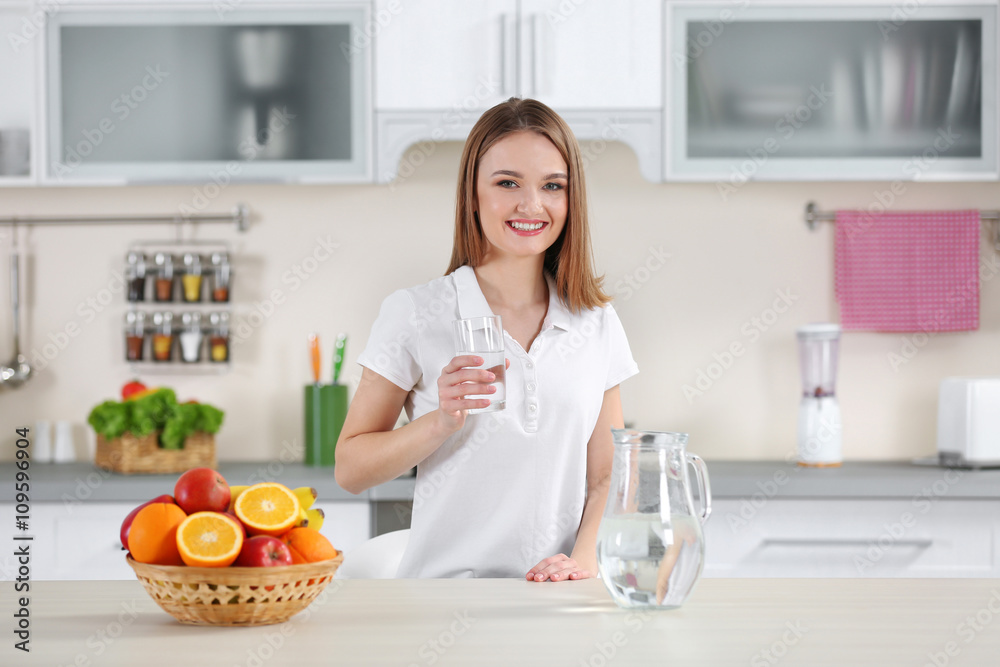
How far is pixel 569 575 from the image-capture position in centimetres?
112

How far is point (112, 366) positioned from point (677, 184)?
171cm

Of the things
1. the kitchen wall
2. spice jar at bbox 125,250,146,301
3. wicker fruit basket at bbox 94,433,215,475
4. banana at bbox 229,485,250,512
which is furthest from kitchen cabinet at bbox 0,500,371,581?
banana at bbox 229,485,250,512

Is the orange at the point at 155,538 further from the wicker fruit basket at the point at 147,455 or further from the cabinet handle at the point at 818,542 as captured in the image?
the cabinet handle at the point at 818,542

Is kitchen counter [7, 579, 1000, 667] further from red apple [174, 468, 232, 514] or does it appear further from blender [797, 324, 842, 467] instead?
blender [797, 324, 842, 467]

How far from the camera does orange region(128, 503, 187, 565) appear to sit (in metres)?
0.88

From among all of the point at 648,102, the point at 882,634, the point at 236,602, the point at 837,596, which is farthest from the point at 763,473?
the point at 236,602

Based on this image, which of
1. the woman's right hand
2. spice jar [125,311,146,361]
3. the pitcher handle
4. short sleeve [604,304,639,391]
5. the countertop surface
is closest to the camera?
the pitcher handle

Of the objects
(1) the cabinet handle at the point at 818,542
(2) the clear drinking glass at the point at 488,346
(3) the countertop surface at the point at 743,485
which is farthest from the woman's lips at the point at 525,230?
(1) the cabinet handle at the point at 818,542

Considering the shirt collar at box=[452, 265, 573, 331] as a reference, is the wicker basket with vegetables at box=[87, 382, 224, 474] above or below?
below

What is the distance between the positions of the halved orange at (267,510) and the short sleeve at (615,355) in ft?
2.18

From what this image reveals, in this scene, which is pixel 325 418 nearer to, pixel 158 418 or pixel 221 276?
pixel 158 418

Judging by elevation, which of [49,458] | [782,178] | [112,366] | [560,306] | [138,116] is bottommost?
[49,458]

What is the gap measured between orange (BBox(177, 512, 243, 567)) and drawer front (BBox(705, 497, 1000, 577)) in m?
1.53

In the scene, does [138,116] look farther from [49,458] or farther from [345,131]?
[49,458]
